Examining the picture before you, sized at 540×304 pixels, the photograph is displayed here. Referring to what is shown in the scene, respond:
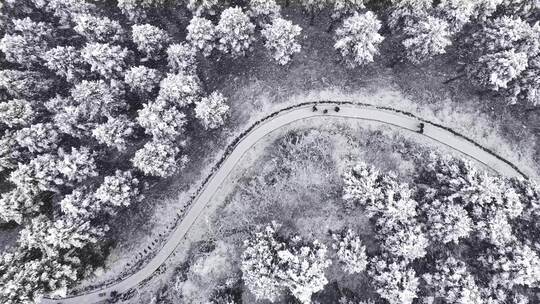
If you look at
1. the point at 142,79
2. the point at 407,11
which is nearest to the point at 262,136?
the point at 142,79

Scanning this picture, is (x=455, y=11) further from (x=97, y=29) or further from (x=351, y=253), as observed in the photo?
(x=97, y=29)

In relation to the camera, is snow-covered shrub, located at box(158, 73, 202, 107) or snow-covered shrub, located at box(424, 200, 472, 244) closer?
snow-covered shrub, located at box(424, 200, 472, 244)

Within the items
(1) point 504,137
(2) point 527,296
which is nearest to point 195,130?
(1) point 504,137

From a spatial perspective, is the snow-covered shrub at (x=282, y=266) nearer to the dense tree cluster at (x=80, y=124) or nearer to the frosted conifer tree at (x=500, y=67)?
the dense tree cluster at (x=80, y=124)

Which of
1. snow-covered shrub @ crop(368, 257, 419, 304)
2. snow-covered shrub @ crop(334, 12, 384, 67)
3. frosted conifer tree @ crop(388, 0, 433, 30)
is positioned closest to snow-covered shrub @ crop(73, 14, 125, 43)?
snow-covered shrub @ crop(334, 12, 384, 67)

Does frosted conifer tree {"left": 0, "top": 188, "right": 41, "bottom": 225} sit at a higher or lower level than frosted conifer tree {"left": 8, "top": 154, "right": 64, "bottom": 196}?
lower

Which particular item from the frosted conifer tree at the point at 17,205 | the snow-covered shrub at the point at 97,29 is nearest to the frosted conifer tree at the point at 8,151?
the frosted conifer tree at the point at 17,205

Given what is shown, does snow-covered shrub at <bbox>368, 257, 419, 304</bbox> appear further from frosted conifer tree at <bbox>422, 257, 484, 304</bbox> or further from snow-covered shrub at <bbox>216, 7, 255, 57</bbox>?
snow-covered shrub at <bbox>216, 7, 255, 57</bbox>
